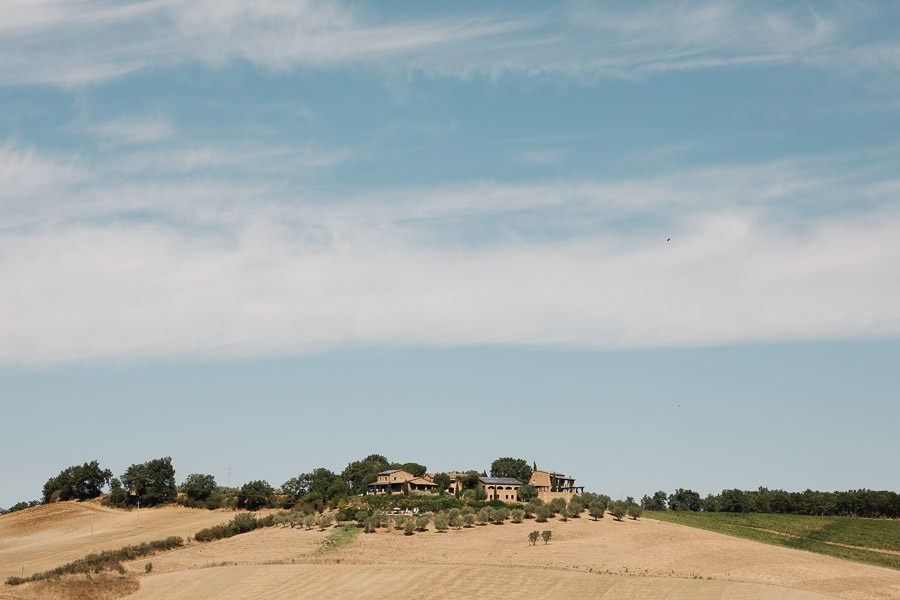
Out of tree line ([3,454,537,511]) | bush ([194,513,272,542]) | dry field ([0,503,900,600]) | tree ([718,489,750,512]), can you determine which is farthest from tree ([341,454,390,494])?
tree ([718,489,750,512])

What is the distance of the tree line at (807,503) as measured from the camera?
155375mm

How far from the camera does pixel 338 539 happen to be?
293 feet

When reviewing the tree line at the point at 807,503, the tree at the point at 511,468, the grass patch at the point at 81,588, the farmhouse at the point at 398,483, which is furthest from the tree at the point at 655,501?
the grass patch at the point at 81,588

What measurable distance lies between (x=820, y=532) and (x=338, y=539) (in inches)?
2815

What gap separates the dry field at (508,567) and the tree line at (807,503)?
3045 inches

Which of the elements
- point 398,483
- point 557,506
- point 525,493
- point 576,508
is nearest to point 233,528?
point 557,506

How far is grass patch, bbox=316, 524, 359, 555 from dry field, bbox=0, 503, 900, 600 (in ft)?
2.93

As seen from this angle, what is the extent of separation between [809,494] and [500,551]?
109118 mm

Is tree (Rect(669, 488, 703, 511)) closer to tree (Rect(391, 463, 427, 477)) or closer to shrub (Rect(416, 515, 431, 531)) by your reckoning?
tree (Rect(391, 463, 427, 477))

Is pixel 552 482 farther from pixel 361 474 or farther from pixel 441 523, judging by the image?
pixel 441 523

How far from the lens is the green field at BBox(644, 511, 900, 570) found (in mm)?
94375

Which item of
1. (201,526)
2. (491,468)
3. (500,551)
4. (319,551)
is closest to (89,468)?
(201,526)

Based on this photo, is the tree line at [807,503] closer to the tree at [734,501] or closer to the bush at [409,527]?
the tree at [734,501]

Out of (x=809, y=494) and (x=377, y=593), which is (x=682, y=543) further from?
(x=809, y=494)
